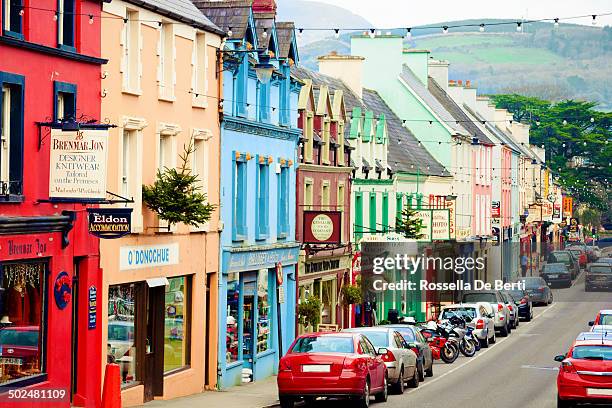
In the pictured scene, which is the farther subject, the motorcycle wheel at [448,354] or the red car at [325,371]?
the motorcycle wheel at [448,354]

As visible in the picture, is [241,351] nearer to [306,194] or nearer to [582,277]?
[306,194]

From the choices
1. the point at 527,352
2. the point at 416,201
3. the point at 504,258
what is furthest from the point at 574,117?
the point at 527,352

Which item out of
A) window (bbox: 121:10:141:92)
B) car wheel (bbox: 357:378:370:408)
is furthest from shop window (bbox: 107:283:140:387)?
car wheel (bbox: 357:378:370:408)

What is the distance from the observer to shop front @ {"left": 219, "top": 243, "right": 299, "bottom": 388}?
113 feet

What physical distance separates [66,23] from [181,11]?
21.2 ft

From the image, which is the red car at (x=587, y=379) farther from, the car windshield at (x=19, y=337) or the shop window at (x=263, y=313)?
the shop window at (x=263, y=313)

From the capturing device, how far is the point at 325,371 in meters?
26.4

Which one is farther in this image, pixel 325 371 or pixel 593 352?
pixel 593 352

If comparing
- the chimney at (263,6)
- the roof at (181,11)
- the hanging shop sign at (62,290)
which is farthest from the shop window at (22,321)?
the chimney at (263,6)

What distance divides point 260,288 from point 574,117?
10452 centimetres

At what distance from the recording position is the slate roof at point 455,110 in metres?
78.9

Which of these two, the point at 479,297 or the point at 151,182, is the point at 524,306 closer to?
the point at 479,297

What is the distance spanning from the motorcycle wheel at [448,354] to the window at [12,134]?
2278 cm

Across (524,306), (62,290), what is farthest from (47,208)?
(524,306)
